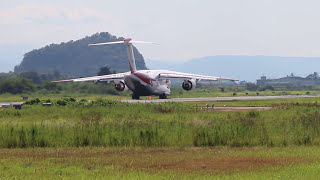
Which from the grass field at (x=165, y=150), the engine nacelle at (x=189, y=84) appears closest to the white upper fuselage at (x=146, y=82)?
the engine nacelle at (x=189, y=84)

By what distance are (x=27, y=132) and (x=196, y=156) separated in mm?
9006

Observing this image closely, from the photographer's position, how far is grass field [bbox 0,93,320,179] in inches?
746

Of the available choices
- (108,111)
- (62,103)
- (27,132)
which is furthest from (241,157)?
(62,103)

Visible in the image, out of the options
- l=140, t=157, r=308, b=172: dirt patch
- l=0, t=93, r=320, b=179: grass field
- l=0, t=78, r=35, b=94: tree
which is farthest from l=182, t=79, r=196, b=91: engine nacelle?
l=140, t=157, r=308, b=172: dirt patch

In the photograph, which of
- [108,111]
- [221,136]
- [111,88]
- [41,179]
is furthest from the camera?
[111,88]

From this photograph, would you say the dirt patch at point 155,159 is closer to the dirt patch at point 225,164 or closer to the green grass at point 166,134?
the dirt patch at point 225,164

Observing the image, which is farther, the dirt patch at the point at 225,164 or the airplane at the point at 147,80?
the airplane at the point at 147,80

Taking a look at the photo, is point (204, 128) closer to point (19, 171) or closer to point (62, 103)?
point (19, 171)

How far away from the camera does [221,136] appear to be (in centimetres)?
2725

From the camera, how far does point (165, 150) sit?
25.0 m

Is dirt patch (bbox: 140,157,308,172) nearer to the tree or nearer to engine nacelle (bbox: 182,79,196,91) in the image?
engine nacelle (bbox: 182,79,196,91)

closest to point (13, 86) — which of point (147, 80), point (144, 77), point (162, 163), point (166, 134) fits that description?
point (144, 77)

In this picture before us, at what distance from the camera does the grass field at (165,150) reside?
18938 millimetres

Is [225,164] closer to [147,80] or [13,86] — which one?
[147,80]
